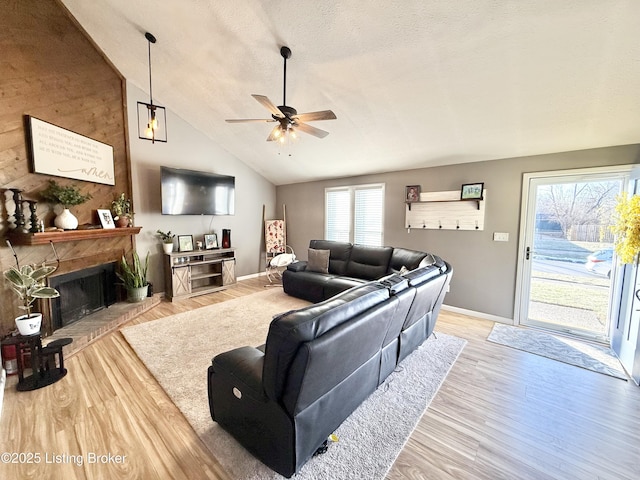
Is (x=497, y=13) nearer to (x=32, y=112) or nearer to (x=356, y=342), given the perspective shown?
(x=356, y=342)

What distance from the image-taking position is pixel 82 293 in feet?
11.1

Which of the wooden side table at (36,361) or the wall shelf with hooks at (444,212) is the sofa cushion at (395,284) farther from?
the wooden side table at (36,361)

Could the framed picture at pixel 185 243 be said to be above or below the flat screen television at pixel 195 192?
below

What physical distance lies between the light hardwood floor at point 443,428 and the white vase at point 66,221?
1.55 metres

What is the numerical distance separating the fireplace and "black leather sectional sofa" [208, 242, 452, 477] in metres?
2.68

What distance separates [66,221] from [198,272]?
2.38m

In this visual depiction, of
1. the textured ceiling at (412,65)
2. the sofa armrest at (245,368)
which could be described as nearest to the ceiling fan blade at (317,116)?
the textured ceiling at (412,65)

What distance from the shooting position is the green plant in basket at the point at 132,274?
395 centimetres

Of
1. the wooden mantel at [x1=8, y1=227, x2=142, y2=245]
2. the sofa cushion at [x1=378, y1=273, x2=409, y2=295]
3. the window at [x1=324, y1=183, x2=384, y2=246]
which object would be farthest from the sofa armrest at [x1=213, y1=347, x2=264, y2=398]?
the window at [x1=324, y1=183, x2=384, y2=246]

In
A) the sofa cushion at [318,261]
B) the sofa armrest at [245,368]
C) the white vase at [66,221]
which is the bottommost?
the sofa armrest at [245,368]

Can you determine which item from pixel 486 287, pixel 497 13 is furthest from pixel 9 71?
pixel 486 287

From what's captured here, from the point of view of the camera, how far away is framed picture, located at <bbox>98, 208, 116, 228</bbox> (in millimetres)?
3570

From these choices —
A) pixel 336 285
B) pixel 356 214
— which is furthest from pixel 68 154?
pixel 356 214

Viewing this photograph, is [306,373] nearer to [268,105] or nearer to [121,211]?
[268,105]
